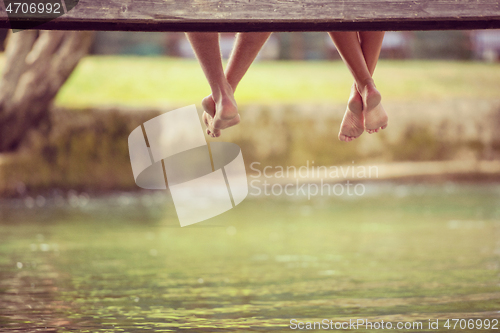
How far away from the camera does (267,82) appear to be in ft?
45.5

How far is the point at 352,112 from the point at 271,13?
89 centimetres

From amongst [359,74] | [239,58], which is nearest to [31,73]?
[239,58]

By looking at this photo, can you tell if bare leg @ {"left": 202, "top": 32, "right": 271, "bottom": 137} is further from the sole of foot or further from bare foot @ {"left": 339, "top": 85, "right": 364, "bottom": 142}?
bare foot @ {"left": 339, "top": 85, "right": 364, "bottom": 142}

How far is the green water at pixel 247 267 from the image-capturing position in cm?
331

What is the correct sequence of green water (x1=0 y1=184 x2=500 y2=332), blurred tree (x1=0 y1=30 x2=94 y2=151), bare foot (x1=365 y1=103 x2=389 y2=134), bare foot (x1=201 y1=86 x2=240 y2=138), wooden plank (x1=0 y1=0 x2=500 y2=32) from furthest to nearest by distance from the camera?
blurred tree (x1=0 y1=30 x2=94 y2=151) → green water (x1=0 y1=184 x2=500 y2=332) → bare foot (x1=365 y1=103 x2=389 y2=134) → bare foot (x1=201 y1=86 x2=240 y2=138) → wooden plank (x1=0 y1=0 x2=500 y2=32)

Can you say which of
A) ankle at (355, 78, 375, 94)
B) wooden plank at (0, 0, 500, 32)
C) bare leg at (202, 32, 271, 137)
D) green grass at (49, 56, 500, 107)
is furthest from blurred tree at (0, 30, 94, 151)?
wooden plank at (0, 0, 500, 32)

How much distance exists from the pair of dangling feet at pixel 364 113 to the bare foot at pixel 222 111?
1.75 feet

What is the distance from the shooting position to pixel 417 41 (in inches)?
750

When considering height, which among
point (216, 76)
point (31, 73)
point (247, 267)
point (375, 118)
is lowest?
point (247, 267)

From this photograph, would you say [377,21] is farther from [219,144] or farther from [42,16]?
[219,144]

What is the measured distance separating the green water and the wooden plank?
1349 mm

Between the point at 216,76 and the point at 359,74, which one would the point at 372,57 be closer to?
the point at 359,74

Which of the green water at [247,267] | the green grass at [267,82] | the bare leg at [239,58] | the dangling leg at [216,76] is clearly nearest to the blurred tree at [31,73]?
the green grass at [267,82]

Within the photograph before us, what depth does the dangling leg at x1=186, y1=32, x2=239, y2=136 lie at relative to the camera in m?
2.88
